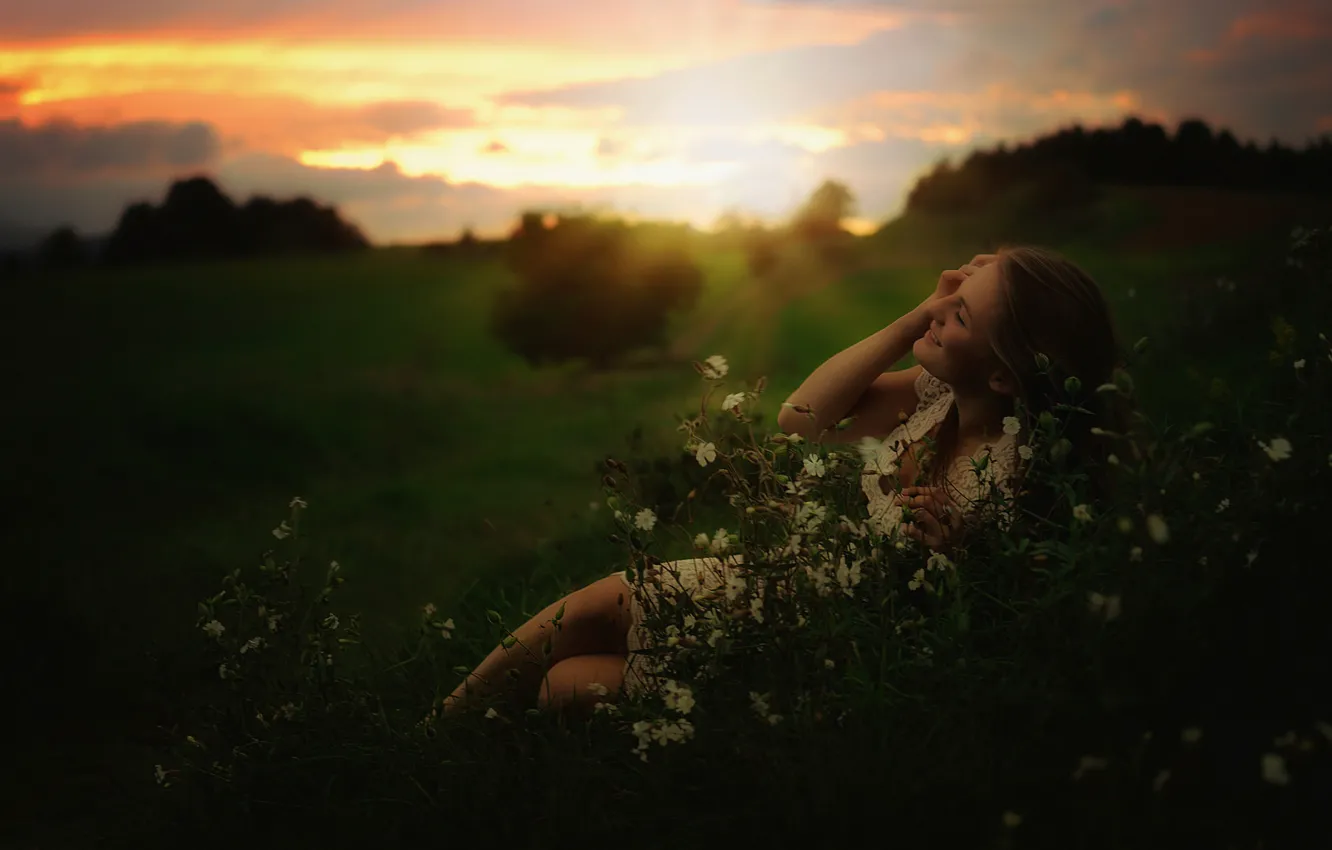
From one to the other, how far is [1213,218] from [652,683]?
34.9 ft

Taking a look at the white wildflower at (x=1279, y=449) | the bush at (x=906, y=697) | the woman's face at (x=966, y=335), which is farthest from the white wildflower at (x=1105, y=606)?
the woman's face at (x=966, y=335)

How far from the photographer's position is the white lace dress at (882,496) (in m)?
3.82

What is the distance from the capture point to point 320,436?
1123cm

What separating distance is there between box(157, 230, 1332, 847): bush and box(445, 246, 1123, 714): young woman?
12cm

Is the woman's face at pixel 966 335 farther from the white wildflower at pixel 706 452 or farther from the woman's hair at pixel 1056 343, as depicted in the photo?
the white wildflower at pixel 706 452

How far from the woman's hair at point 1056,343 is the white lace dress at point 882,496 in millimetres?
113

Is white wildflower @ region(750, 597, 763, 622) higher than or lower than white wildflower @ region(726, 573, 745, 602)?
lower

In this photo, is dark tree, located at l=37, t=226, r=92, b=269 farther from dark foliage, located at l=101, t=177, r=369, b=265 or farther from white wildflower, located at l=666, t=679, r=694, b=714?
white wildflower, located at l=666, t=679, r=694, b=714

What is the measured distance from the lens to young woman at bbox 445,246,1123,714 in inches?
148

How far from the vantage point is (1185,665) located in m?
2.84

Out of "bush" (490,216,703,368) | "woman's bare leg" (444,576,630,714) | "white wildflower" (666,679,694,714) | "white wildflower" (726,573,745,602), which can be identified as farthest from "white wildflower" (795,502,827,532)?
"bush" (490,216,703,368)

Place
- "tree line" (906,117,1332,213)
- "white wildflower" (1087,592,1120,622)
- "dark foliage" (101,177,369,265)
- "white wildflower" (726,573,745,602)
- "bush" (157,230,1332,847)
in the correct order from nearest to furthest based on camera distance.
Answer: "white wildflower" (1087,592,1120,622)
"bush" (157,230,1332,847)
"white wildflower" (726,573,745,602)
"tree line" (906,117,1332,213)
"dark foliage" (101,177,369,265)

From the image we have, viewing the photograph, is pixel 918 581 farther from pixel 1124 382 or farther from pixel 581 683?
pixel 581 683

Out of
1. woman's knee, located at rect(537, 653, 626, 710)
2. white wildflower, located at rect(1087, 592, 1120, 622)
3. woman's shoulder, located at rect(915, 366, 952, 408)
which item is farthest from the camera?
woman's shoulder, located at rect(915, 366, 952, 408)
